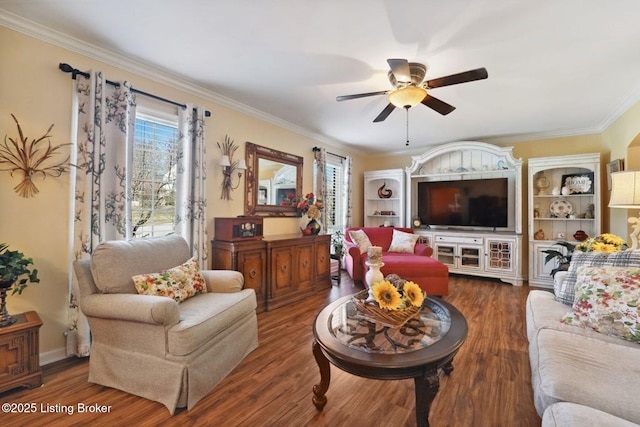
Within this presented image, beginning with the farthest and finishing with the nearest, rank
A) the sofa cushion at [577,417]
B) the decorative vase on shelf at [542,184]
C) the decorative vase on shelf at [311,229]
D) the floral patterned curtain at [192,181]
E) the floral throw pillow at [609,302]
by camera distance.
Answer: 1. the decorative vase on shelf at [542,184]
2. the decorative vase on shelf at [311,229]
3. the floral patterned curtain at [192,181]
4. the floral throw pillow at [609,302]
5. the sofa cushion at [577,417]

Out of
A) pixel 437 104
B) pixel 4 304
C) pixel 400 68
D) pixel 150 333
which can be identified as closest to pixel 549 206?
pixel 437 104

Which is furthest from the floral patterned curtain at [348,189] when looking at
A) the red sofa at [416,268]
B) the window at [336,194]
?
the red sofa at [416,268]

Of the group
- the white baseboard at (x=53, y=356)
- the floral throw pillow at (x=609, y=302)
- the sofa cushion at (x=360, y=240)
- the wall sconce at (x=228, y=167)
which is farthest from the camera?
the sofa cushion at (x=360, y=240)

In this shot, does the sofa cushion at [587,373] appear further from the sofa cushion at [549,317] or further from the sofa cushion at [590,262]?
the sofa cushion at [590,262]

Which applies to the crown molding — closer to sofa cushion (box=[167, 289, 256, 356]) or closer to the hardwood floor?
sofa cushion (box=[167, 289, 256, 356])

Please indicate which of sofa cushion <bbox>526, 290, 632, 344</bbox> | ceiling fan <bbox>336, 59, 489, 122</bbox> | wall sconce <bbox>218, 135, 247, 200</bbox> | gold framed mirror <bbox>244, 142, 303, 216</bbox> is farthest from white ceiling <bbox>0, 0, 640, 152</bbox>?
sofa cushion <bbox>526, 290, 632, 344</bbox>

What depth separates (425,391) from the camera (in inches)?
52.9

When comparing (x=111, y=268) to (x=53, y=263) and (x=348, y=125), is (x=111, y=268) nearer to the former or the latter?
(x=53, y=263)

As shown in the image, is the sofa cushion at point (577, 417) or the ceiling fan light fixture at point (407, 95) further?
the ceiling fan light fixture at point (407, 95)

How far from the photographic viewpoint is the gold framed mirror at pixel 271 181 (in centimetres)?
373

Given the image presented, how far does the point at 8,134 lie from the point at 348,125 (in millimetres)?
3608

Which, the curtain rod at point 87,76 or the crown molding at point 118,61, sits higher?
the crown molding at point 118,61

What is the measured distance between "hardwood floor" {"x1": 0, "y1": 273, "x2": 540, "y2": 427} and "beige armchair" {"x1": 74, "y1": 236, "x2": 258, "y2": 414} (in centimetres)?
9

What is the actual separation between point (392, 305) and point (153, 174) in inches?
101
